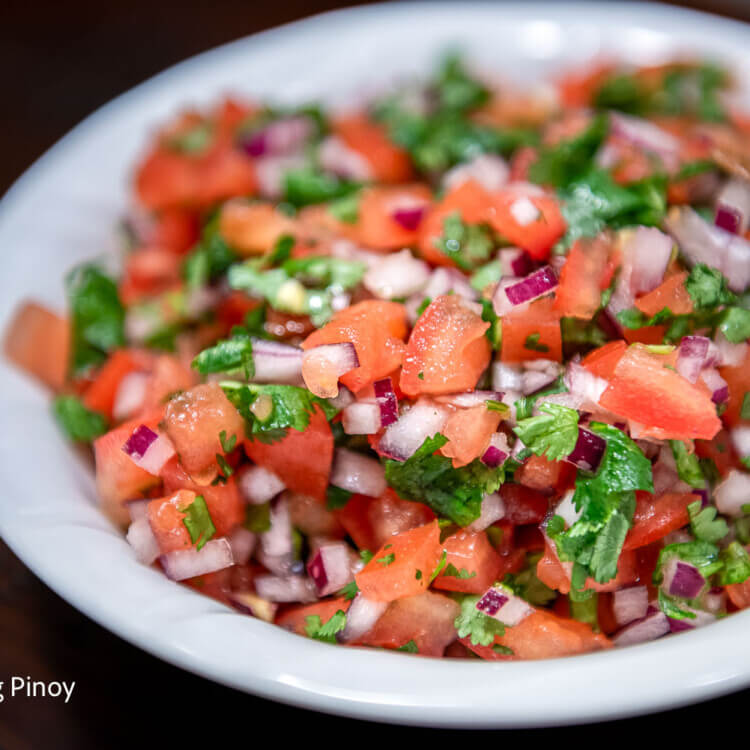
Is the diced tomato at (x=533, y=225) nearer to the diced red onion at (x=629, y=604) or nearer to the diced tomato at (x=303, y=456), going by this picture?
the diced tomato at (x=303, y=456)

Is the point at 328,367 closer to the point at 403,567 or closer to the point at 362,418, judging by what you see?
the point at 362,418

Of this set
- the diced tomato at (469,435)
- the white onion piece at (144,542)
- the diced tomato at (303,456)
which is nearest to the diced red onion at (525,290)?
the diced tomato at (469,435)

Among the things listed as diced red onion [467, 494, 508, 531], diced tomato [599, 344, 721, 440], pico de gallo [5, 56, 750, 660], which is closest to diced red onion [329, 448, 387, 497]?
pico de gallo [5, 56, 750, 660]

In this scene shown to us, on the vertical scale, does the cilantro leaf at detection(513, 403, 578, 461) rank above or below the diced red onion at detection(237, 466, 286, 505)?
above

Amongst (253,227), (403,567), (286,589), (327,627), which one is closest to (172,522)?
(286,589)

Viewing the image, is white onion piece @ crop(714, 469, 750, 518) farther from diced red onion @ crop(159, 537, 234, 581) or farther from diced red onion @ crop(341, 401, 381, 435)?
diced red onion @ crop(159, 537, 234, 581)

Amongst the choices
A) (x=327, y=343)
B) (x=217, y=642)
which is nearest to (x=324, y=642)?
(x=217, y=642)
